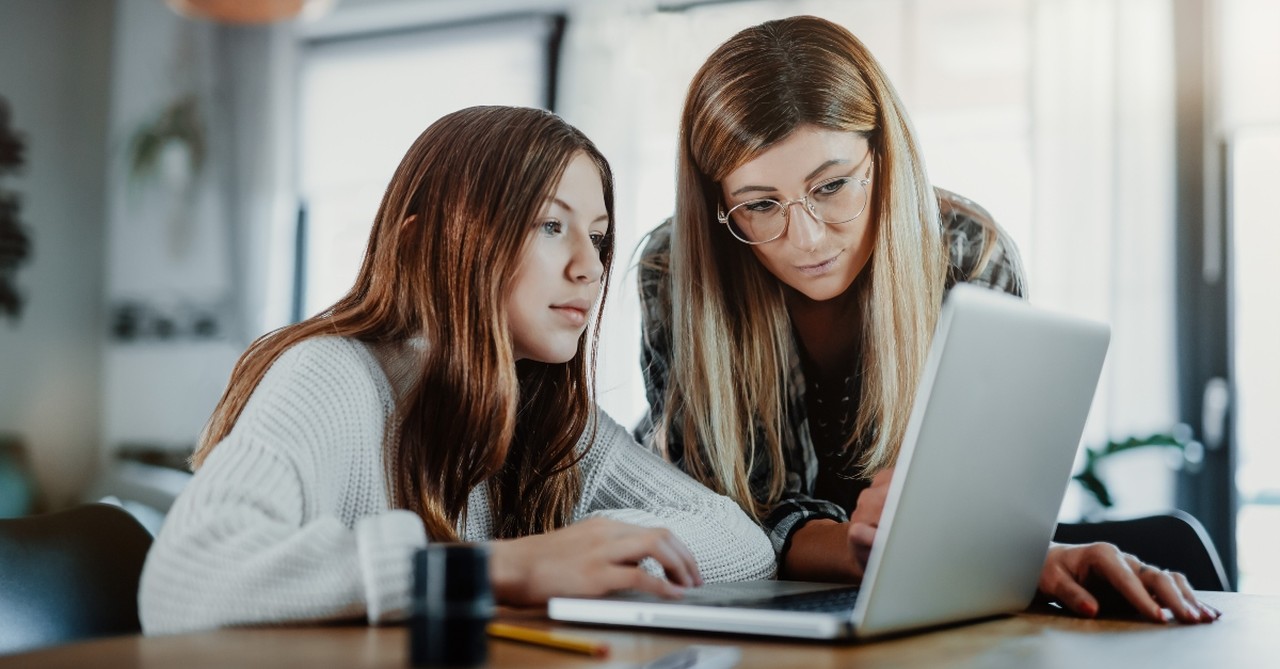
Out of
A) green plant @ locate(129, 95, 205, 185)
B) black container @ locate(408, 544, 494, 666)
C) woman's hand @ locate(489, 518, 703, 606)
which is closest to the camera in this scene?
black container @ locate(408, 544, 494, 666)

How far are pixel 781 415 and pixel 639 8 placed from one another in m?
2.65

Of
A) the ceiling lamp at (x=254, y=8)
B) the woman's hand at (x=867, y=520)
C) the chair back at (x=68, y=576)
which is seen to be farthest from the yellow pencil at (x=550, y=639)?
the ceiling lamp at (x=254, y=8)

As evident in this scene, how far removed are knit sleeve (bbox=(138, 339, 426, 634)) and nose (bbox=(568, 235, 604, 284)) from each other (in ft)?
1.22

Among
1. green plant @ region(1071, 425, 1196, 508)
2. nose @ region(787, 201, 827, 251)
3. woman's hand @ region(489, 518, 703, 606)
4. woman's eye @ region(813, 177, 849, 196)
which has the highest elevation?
woman's eye @ region(813, 177, 849, 196)

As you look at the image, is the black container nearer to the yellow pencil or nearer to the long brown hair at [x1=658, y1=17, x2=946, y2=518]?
the yellow pencil

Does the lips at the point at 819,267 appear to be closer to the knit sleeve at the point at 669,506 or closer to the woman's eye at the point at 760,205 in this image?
the woman's eye at the point at 760,205

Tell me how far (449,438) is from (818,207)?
0.61 m

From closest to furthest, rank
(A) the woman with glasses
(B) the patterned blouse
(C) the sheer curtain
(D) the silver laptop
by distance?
(D) the silver laptop
(A) the woman with glasses
(B) the patterned blouse
(C) the sheer curtain

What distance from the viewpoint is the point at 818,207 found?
1.54m

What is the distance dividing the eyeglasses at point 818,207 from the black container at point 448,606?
37.0 inches

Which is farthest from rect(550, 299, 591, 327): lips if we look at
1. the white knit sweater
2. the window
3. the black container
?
the window

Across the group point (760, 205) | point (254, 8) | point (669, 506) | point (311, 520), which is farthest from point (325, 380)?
point (254, 8)

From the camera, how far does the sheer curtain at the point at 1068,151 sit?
11.1 feet

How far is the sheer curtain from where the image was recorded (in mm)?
3398
